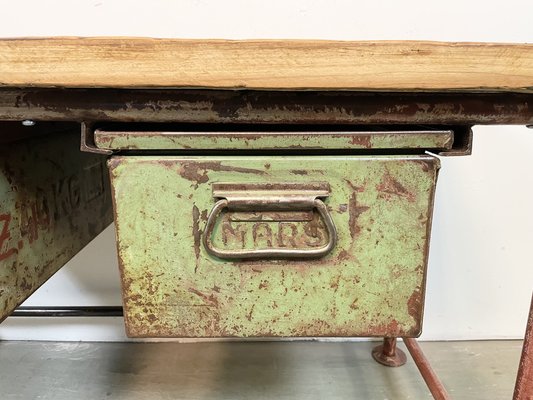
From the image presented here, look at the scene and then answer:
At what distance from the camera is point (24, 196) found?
2.35ft

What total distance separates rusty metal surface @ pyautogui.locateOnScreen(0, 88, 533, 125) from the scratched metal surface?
0.05 m

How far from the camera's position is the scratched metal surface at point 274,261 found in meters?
0.57

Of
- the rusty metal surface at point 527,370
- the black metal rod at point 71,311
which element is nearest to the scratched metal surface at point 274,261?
the rusty metal surface at point 527,370

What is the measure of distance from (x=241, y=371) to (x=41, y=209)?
0.78m

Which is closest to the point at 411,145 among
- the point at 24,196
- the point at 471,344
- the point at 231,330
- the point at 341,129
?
the point at 341,129

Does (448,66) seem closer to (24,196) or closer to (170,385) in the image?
(24,196)

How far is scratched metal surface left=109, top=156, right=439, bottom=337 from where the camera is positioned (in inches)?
22.4

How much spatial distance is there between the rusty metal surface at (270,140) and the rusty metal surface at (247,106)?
2 cm

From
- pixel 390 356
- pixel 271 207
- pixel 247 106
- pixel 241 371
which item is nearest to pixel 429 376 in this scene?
pixel 390 356

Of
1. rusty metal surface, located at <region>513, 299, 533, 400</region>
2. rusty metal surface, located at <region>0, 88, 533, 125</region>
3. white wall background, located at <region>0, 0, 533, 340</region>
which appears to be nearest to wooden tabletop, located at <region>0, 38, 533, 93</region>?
rusty metal surface, located at <region>0, 88, 533, 125</region>

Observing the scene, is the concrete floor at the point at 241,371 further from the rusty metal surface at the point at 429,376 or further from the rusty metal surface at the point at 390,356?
the rusty metal surface at the point at 429,376

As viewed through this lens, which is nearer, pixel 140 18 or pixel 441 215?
pixel 140 18

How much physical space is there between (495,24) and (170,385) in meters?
1.36

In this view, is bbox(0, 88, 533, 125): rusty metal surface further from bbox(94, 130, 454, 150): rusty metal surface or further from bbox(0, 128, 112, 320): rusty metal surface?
bbox(0, 128, 112, 320): rusty metal surface
